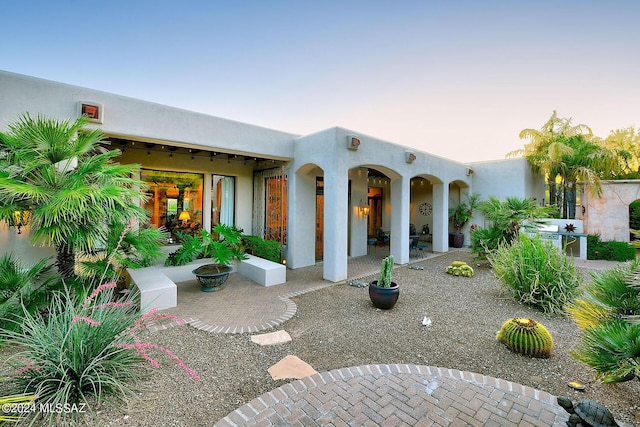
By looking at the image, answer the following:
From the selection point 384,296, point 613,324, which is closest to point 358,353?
point 384,296

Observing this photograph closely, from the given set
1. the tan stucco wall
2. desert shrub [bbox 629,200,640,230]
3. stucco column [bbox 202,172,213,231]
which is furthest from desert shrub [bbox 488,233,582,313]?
desert shrub [bbox 629,200,640,230]

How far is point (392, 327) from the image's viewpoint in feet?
16.1

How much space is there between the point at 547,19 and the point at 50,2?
12518 mm

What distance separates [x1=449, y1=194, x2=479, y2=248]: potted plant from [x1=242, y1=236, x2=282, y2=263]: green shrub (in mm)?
10768

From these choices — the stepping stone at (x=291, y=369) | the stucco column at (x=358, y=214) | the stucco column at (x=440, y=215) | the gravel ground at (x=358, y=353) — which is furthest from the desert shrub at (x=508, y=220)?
the stepping stone at (x=291, y=369)

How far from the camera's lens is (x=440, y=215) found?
12930mm

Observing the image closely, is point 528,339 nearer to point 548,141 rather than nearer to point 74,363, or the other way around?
point 74,363

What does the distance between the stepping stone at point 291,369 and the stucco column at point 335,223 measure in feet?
13.6

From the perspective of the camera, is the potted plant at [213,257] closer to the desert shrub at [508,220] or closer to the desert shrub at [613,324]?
the desert shrub at [613,324]

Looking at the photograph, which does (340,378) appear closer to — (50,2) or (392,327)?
(392,327)

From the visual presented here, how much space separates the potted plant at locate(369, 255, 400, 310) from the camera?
559 centimetres

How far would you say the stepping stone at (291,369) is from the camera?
3426 mm

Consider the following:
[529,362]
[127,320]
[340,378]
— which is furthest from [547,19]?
[127,320]

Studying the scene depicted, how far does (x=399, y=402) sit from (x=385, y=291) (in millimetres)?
2766
